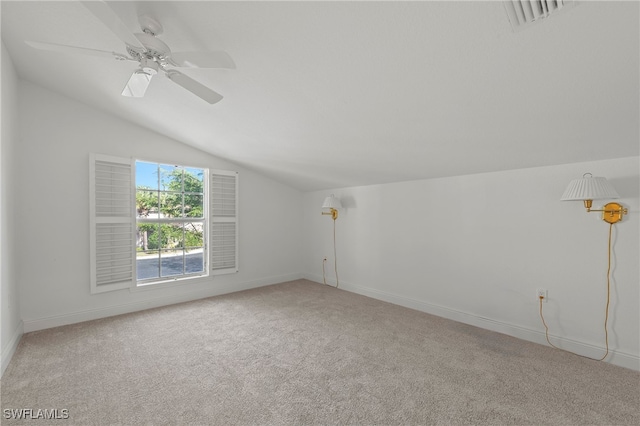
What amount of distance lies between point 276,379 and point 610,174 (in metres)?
3.24

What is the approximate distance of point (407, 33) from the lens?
61.9 inches

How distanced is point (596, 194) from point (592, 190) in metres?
0.04

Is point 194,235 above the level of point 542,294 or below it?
above

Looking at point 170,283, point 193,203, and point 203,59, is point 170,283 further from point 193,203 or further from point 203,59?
point 203,59

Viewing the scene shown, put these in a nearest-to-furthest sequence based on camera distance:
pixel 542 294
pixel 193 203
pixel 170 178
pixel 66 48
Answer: pixel 66 48, pixel 542 294, pixel 170 178, pixel 193 203

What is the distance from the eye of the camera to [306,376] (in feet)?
7.30

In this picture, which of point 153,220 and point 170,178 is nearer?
point 153,220

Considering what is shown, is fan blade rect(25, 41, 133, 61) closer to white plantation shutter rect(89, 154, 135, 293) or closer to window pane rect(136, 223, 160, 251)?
white plantation shutter rect(89, 154, 135, 293)

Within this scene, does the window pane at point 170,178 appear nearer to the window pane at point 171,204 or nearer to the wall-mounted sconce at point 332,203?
the window pane at point 171,204

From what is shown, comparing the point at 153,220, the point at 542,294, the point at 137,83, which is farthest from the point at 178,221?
the point at 542,294

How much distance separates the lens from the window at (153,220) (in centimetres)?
346

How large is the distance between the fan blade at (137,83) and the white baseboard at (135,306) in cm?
272

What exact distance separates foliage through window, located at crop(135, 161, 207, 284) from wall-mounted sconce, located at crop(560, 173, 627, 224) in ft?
14.4

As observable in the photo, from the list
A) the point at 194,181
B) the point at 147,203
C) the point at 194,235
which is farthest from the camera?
the point at 194,181
